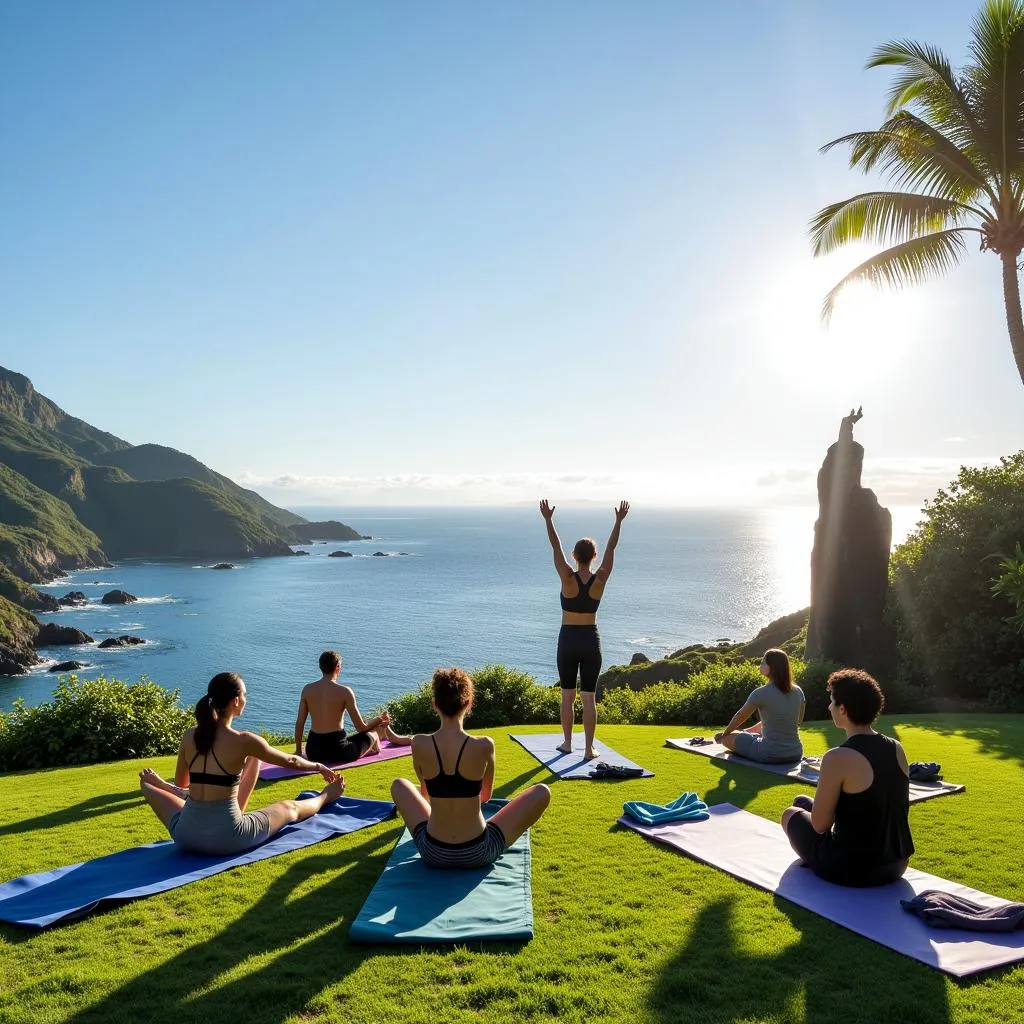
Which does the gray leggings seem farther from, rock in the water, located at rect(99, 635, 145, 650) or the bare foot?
rock in the water, located at rect(99, 635, 145, 650)

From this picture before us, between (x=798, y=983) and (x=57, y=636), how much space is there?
7053cm

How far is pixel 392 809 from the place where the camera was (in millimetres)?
6406

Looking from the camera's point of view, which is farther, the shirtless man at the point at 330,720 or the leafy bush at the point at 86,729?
the leafy bush at the point at 86,729

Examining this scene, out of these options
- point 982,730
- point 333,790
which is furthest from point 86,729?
point 982,730

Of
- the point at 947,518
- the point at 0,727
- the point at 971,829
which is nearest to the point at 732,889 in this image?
the point at 971,829

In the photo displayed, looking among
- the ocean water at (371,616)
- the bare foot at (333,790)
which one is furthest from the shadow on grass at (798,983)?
the ocean water at (371,616)

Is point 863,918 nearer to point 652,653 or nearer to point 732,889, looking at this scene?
point 732,889

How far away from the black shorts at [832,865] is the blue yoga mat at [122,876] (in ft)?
10.5

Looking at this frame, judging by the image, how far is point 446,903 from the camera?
441 cm

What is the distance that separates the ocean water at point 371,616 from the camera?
52062mm

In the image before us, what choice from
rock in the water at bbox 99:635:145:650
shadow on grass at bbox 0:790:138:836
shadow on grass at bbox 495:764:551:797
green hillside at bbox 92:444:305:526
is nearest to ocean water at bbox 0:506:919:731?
rock in the water at bbox 99:635:145:650


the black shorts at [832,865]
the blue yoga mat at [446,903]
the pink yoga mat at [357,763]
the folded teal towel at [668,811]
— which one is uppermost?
the black shorts at [832,865]

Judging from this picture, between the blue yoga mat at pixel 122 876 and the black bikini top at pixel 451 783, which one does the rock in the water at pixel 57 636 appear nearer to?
the blue yoga mat at pixel 122 876

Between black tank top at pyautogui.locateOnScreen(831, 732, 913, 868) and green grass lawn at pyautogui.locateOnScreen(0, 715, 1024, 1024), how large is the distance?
53 cm
